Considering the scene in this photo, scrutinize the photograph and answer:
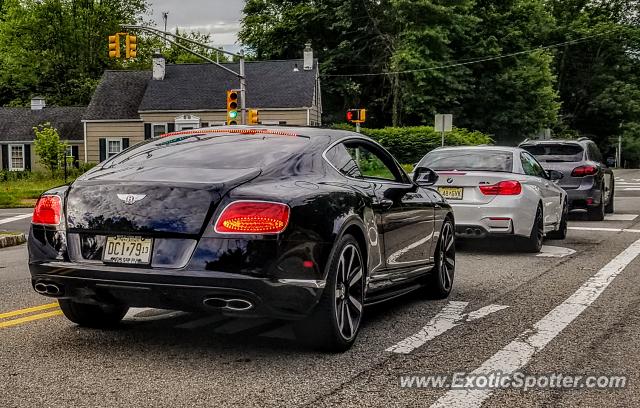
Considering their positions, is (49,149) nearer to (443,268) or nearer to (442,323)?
(443,268)

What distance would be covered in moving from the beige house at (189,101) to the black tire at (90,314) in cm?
4093

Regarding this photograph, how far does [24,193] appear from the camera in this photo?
95.4 feet

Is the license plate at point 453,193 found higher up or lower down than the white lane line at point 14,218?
higher up

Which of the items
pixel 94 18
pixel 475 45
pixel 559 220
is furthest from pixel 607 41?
pixel 559 220

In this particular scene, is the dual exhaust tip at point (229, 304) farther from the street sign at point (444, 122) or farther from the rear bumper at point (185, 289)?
the street sign at point (444, 122)

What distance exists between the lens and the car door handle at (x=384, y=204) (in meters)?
5.99

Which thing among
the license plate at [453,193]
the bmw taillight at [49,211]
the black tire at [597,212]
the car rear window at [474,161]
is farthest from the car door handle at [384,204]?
the black tire at [597,212]

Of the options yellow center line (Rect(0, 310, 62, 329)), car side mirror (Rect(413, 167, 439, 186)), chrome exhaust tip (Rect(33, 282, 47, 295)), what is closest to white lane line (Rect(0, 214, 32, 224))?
yellow center line (Rect(0, 310, 62, 329))

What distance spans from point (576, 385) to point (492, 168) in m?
7.24

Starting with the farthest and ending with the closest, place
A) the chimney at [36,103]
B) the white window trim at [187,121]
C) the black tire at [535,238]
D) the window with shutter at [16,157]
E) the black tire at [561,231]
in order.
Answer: the chimney at [36,103]
the window with shutter at [16,157]
the white window trim at [187,121]
the black tire at [561,231]
the black tire at [535,238]

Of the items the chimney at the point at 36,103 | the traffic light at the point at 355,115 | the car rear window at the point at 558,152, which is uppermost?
the chimney at the point at 36,103

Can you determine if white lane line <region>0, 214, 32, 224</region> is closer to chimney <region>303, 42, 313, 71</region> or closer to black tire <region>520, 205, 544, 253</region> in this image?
black tire <region>520, 205, 544, 253</region>

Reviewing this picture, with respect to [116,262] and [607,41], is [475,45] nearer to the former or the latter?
[607,41]

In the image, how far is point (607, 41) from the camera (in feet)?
216
